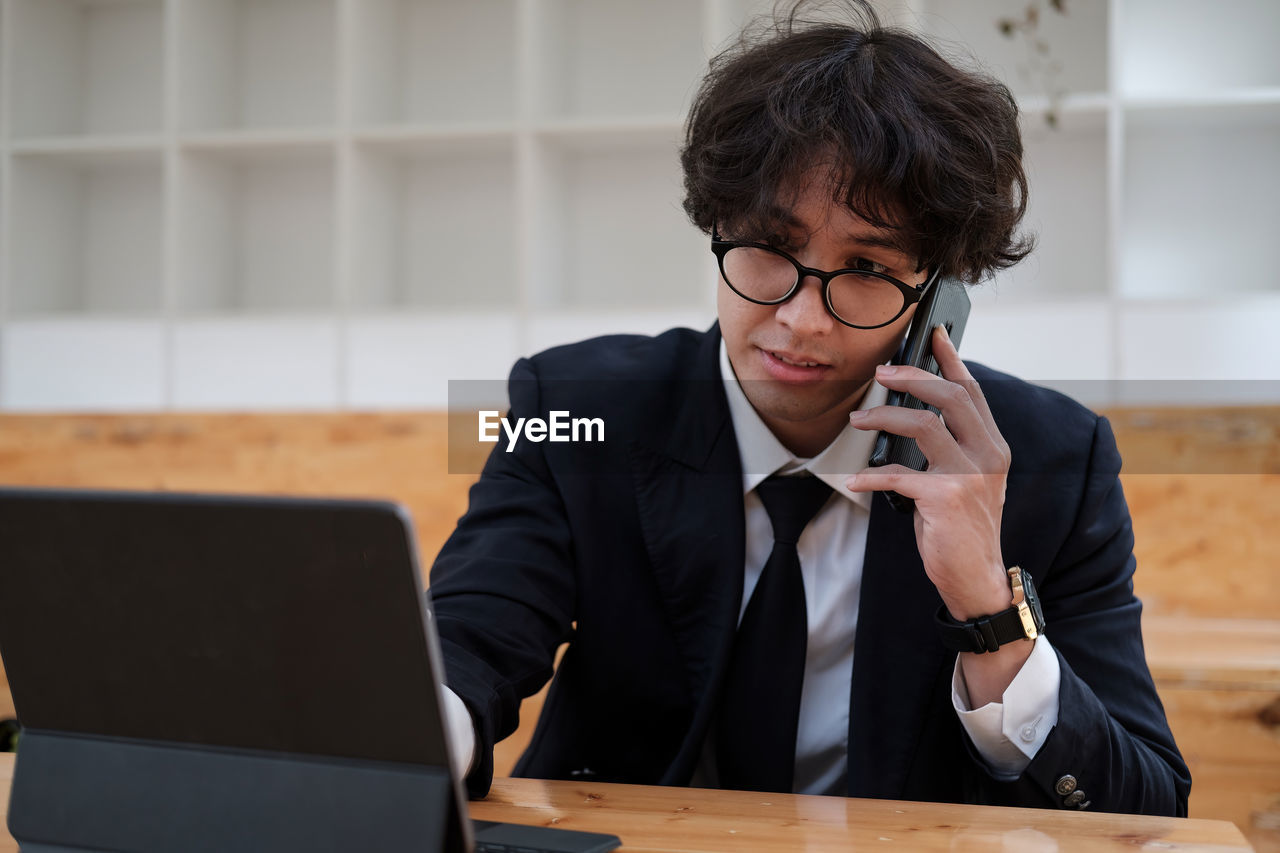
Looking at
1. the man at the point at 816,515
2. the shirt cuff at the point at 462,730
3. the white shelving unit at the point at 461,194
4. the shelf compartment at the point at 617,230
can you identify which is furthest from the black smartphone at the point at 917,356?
the shelf compartment at the point at 617,230

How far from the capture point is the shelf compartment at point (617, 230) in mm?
2680

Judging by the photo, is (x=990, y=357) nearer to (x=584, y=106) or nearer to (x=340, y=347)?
(x=584, y=106)

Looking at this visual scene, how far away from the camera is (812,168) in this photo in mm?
1147

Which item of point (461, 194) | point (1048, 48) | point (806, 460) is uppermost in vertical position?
point (1048, 48)

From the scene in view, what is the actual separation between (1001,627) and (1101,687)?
190 millimetres

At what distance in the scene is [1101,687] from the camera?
1096 mm

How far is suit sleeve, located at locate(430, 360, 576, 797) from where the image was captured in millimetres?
943

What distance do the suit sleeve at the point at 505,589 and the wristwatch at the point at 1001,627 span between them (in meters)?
0.37

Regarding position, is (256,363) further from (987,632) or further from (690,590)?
(987,632)

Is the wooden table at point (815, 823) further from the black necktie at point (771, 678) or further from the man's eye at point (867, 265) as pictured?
the man's eye at point (867, 265)

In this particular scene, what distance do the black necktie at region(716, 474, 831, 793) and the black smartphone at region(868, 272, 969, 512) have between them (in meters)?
0.12

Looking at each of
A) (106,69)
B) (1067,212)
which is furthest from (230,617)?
(106,69)

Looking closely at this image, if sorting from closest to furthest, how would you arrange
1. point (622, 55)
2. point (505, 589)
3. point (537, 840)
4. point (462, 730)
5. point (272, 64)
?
point (537, 840) < point (462, 730) < point (505, 589) < point (622, 55) < point (272, 64)

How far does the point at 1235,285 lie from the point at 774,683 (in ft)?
5.86
